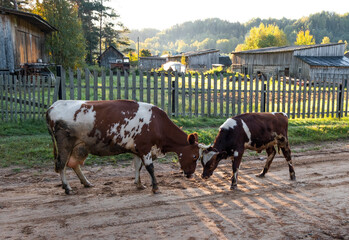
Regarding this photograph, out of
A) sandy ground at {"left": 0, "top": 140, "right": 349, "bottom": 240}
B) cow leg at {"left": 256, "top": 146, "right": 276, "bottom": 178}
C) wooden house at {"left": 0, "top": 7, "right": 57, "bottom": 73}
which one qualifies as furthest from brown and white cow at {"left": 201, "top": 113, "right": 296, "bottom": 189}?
wooden house at {"left": 0, "top": 7, "right": 57, "bottom": 73}

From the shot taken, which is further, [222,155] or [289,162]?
[289,162]

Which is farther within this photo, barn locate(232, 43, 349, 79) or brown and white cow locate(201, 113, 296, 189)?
barn locate(232, 43, 349, 79)

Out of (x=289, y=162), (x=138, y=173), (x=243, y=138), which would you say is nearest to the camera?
(x=138, y=173)

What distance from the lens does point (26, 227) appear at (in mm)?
4422

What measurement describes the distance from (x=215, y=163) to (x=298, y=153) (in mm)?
4033

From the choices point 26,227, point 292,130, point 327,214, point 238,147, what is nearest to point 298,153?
point 292,130

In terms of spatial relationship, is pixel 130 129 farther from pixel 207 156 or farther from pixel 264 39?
pixel 264 39

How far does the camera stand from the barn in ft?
114

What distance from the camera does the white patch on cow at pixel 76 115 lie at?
219 inches

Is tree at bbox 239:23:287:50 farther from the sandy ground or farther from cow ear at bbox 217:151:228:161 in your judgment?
cow ear at bbox 217:151:228:161

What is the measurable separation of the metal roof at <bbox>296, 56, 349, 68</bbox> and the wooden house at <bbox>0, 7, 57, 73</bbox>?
27107 mm

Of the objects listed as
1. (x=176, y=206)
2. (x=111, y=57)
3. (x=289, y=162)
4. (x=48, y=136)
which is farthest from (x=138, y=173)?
(x=111, y=57)

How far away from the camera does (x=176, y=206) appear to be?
525 cm

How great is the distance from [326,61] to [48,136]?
3474cm
